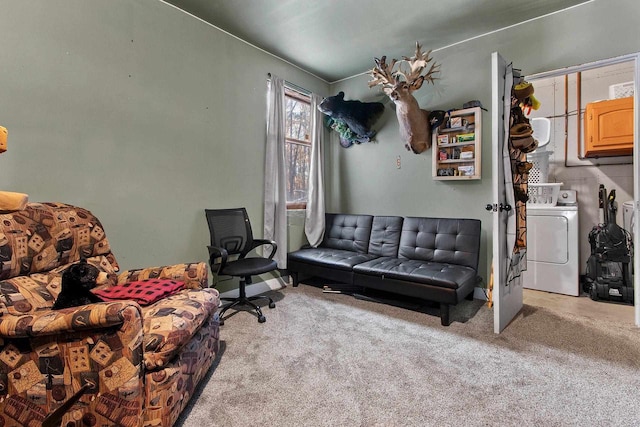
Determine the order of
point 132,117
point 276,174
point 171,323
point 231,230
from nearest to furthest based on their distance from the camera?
point 171,323 < point 132,117 < point 231,230 < point 276,174

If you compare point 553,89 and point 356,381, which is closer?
point 356,381

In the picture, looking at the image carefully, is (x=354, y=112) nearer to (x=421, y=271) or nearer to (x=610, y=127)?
(x=421, y=271)

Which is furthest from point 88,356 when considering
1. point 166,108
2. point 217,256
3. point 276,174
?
point 276,174

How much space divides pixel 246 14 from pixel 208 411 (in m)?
3.09

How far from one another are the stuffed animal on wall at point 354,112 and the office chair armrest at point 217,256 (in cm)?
224

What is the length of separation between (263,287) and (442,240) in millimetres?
2052

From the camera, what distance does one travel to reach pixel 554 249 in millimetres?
3453

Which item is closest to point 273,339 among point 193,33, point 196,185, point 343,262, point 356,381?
point 356,381

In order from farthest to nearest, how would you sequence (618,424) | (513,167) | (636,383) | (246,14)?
(246,14) → (513,167) → (636,383) → (618,424)

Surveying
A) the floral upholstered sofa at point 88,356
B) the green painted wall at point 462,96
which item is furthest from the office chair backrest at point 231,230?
the green painted wall at point 462,96

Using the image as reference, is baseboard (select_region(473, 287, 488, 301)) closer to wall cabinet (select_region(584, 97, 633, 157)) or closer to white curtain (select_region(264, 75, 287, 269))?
wall cabinet (select_region(584, 97, 633, 157))

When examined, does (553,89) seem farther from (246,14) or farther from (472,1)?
(246,14)

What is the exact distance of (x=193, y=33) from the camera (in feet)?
9.41

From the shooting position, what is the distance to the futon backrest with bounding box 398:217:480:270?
10.0 feet
